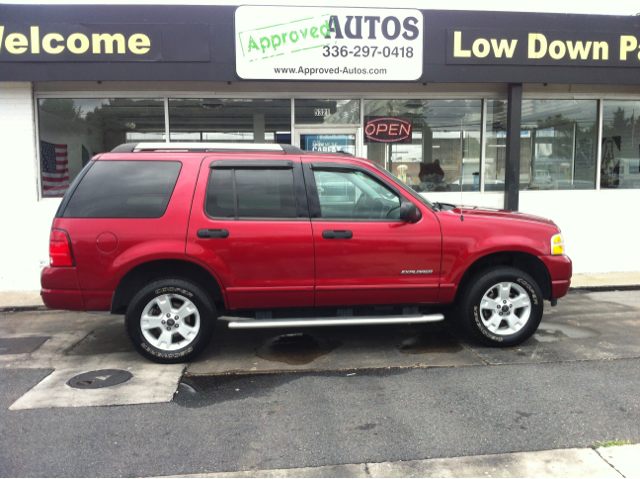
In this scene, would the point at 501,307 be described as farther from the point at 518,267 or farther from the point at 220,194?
the point at 220,194

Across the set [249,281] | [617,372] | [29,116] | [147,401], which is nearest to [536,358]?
[617,372]

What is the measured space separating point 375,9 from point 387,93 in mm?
1398

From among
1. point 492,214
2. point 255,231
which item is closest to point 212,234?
point 255,231

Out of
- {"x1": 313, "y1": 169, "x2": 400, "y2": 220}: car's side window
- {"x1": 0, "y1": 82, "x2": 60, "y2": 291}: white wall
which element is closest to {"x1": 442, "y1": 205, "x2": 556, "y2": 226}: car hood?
{"x1": 313, "y1": 169, "x2": 400, "y2": 220}: car's side window

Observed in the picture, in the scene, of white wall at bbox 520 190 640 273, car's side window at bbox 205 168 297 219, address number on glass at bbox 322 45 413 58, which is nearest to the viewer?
car's side window at bbox 205 168 297 219

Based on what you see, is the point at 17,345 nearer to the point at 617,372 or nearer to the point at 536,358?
the point at 536,358

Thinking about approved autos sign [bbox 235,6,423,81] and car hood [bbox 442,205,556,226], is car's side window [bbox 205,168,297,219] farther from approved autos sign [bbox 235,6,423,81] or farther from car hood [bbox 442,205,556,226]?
approved autos sign [bbox 235,6,423,81]

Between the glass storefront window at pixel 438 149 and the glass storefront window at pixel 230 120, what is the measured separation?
1.68 meters

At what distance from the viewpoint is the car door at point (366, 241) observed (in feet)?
16.7

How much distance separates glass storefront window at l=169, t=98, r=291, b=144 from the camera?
9.02 metres

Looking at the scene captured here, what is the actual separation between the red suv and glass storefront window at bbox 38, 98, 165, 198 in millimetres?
4032

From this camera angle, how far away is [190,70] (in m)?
8.21

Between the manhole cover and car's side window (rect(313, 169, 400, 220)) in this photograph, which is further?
→ car's side window (rect(313, 169, 400, 220))

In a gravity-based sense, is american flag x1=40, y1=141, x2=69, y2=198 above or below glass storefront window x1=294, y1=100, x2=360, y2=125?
below
